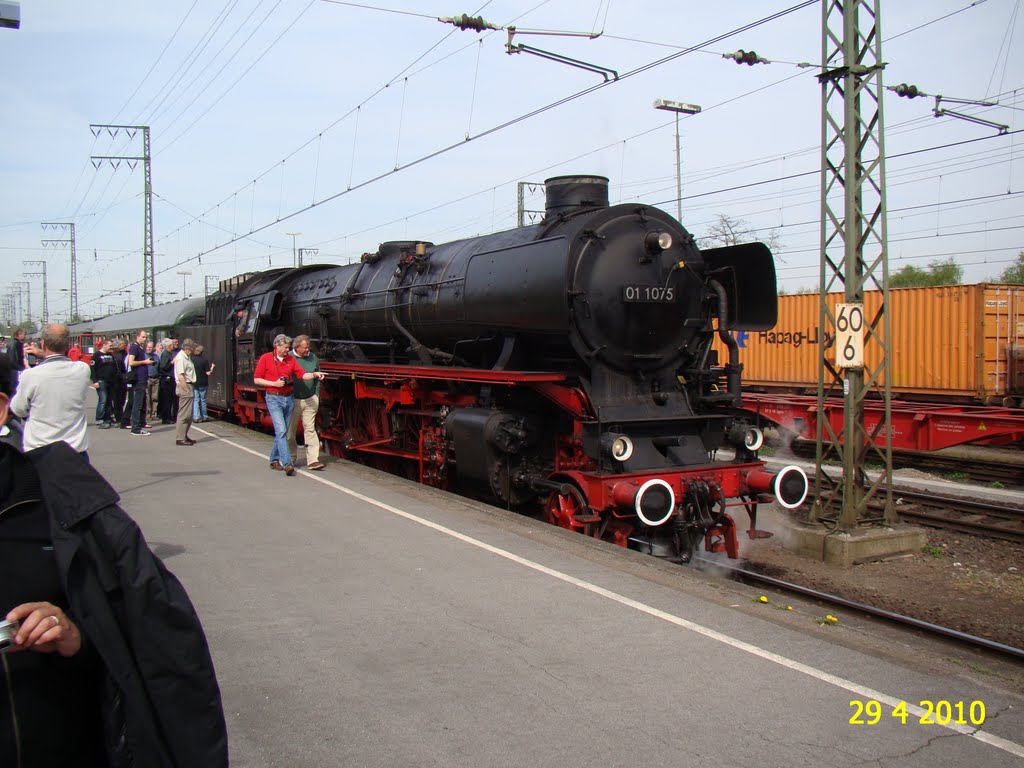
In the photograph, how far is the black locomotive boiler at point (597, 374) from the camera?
7504 mm

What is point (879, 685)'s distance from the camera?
4.17 m

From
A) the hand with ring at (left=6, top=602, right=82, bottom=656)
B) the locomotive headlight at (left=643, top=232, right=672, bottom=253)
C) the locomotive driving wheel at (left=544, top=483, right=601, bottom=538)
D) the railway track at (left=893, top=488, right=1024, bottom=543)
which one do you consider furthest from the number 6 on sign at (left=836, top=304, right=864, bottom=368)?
the hand with ring at (left=6, top=602, right=82, bottom=656)

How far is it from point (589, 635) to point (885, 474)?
203 inches

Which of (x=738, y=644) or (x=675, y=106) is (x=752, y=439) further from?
(x=675, y=106)

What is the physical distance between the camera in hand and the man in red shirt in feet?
29.1

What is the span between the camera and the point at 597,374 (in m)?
7.80

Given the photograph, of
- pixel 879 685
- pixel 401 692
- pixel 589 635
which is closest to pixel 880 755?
pixel 879 685

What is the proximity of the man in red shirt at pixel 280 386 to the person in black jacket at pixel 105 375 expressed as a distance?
24.9 feet

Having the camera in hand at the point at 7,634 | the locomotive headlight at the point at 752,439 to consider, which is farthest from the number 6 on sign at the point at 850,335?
the camera in hand at the point at 7,634

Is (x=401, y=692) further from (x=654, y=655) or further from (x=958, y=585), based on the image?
(x=958, y=585)

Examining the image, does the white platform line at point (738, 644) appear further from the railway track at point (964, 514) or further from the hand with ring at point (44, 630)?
the railway track at point (964, 514)

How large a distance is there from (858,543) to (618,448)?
295 centimetres
